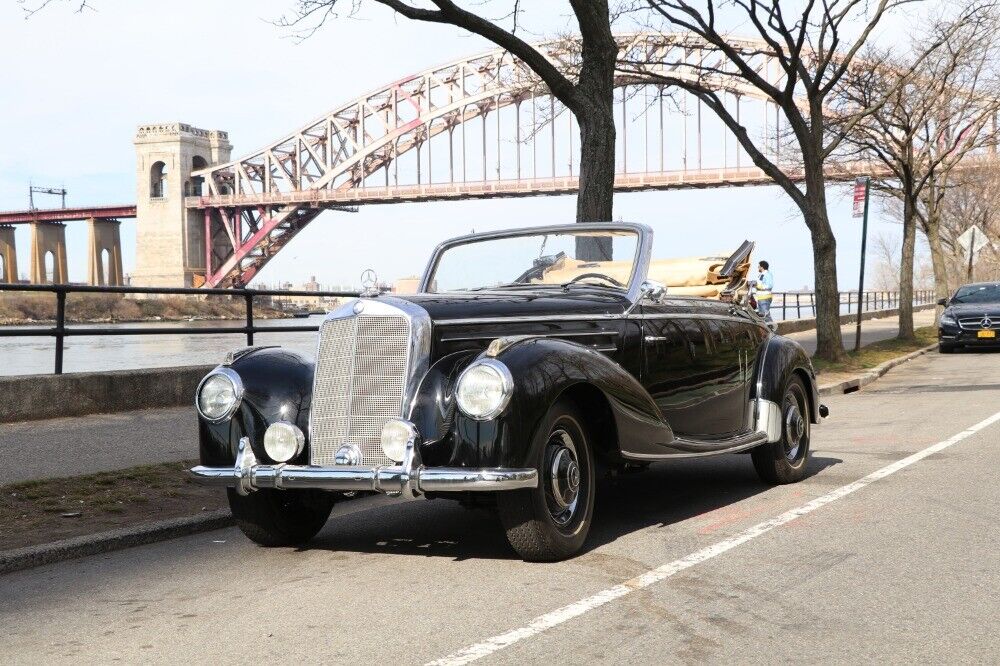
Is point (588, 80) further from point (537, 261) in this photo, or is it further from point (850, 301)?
point (850, 301)

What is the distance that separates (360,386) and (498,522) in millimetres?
1623

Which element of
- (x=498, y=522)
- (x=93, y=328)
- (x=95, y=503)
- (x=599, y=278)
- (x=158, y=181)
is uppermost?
(x=158, y=181)

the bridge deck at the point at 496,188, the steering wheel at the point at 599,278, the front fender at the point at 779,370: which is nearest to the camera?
the steering wheel at the point at 599,278

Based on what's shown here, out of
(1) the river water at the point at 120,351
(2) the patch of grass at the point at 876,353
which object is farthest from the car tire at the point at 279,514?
(2) the patch of grass at the point at 876,353

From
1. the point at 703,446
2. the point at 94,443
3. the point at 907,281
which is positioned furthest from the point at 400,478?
the point at 907,281

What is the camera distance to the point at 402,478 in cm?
515

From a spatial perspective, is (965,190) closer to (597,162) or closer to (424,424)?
(597,162)

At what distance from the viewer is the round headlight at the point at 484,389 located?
5172mm

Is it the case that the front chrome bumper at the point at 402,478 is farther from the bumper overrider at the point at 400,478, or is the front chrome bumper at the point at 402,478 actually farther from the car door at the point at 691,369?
the car door at the point at 691,369

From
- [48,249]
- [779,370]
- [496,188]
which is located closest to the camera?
[779,370]

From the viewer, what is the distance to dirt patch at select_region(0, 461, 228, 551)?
6348 millimetres

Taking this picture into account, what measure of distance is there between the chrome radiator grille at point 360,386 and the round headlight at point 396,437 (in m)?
0.07

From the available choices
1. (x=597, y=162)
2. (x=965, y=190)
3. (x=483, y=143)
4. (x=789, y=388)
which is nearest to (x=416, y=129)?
(x=483, y=143)

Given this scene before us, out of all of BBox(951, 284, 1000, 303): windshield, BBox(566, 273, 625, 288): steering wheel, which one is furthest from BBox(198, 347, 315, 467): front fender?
BBox(951, 284, 1000, 303): windshield
